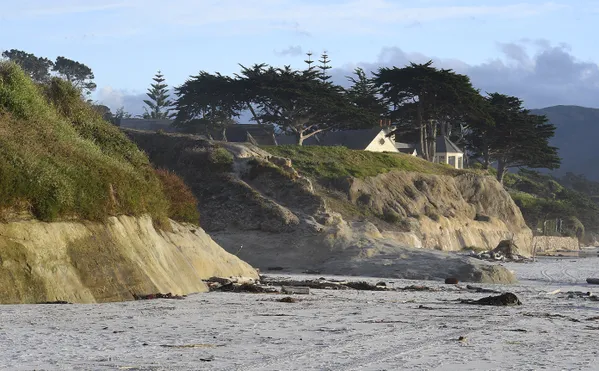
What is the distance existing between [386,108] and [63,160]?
197 feet

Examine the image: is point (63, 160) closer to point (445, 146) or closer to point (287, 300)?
point (287, 300)

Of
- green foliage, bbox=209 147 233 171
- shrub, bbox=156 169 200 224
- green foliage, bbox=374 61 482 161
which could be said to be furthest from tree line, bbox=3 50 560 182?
shrub, bbox=156 169 200 224

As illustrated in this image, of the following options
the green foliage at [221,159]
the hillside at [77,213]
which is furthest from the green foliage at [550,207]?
the hillside at [77,213]

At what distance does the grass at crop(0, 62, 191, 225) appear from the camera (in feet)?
63.6

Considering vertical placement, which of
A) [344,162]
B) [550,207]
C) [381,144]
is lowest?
[550,207]

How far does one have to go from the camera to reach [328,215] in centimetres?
4334

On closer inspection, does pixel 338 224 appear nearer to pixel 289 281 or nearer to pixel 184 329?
pixel 289 281

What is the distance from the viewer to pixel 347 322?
16.8 m

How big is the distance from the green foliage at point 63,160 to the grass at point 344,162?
30.5 m

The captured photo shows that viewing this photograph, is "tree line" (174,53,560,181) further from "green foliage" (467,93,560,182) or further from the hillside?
the hillside

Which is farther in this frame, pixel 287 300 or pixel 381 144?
pixel 381 144

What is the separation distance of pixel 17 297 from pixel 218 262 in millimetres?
10104

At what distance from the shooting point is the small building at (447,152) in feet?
266

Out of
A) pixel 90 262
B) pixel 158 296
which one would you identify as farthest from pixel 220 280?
pixel 90 262
